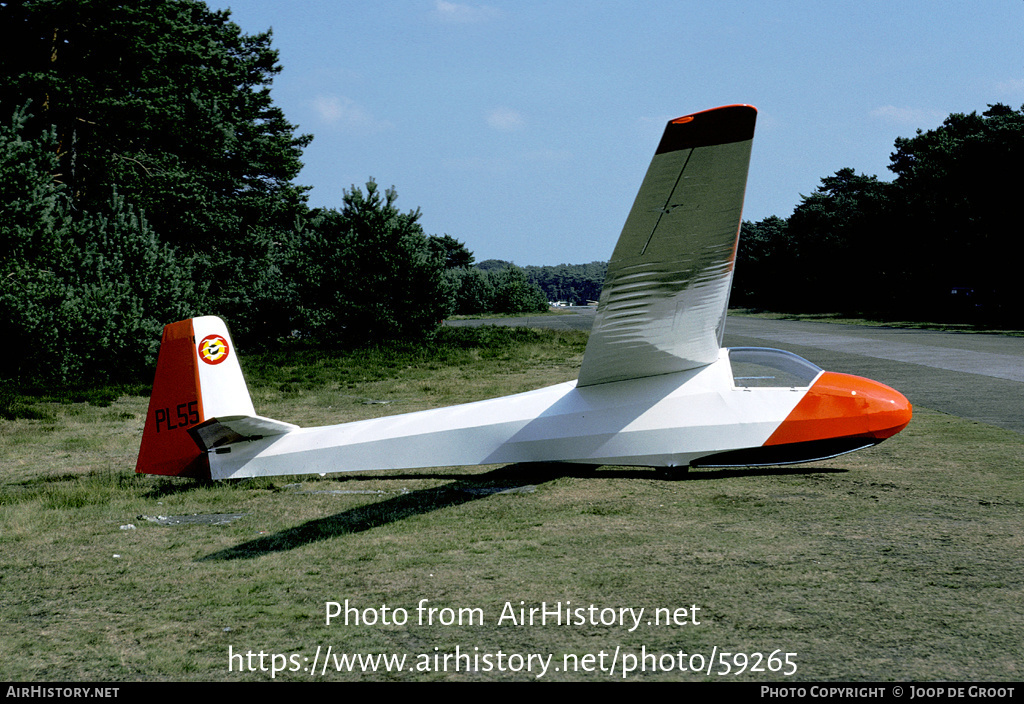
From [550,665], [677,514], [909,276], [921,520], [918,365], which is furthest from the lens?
[909,276]

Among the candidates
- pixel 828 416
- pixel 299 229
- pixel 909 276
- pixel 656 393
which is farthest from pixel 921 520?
pixel 909 276

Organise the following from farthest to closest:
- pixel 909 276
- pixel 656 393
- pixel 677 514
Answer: pixel 909 276
pixel 656 393
pixel 677 514

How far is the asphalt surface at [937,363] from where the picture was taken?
13750 mm

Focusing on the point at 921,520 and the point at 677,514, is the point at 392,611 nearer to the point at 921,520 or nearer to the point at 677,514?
the point at 677,514

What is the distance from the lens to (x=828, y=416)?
8586 mm

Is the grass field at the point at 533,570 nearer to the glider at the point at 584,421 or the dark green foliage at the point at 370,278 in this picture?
the glider at the point at 584,421

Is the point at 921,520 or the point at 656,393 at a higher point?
Result: the point at 656,393

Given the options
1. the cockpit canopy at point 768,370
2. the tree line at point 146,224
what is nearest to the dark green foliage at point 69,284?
the tree line at point 146,224

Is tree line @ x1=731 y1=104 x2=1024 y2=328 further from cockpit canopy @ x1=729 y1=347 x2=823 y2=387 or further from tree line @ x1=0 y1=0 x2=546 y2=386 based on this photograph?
cockpit canopy @ x1=729 y1=347 x2=823 y2=387

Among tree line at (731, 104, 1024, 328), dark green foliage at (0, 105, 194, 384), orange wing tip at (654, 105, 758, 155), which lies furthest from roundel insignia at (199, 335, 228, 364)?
tree line at (731, 104, 1024, 328)

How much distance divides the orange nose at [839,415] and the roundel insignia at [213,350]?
6590mm

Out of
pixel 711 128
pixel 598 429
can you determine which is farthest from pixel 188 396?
pixel 711 128

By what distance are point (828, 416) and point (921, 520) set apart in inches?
79.9

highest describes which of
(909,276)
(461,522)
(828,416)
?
(909,276)
